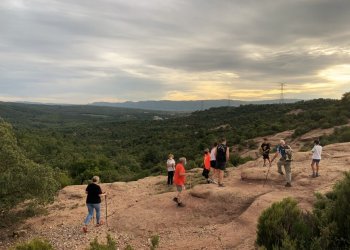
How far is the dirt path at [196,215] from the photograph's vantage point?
1152 cm

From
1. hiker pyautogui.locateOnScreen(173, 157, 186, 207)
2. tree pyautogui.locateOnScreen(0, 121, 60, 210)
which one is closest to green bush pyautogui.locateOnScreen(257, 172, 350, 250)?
hiker pyautogui.locateOnScreen(173, 157, 186, 207)

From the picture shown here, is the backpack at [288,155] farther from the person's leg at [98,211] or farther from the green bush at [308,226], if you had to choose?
the person's leg at [98,211]

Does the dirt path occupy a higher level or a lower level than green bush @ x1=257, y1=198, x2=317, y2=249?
lower

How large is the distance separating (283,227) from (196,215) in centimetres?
462

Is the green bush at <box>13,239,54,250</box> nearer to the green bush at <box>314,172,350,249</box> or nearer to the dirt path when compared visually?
the dirt path

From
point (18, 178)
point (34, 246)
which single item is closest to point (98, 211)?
point (34, 246)

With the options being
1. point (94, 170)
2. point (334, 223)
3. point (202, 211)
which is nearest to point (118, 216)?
point (202, 211)

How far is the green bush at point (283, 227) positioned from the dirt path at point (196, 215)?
3.58ft

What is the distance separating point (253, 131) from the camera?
4050 centimetres

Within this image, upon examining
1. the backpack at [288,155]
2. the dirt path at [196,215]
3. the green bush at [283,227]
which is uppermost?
the backpack at [288,155]

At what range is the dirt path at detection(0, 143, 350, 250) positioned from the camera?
11.5 metres

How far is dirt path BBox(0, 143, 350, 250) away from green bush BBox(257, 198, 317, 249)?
109 cm

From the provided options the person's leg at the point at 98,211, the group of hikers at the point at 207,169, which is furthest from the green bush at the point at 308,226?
the person's leg at the point at 98,211

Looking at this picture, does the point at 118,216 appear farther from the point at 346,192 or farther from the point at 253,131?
the point at 253,131
